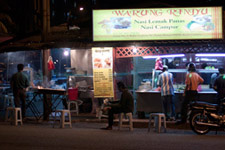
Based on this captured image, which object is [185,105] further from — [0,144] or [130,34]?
[0,144]

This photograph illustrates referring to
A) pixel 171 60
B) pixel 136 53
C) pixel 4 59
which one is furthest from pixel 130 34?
pixel 4 59

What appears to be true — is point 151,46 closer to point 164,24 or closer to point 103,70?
point 164,24

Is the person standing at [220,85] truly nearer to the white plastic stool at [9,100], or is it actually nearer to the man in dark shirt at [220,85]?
the man in dark shirt at [220,85]

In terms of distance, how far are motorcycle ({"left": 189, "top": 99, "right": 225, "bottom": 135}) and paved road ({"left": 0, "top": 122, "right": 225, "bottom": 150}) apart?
44 cm

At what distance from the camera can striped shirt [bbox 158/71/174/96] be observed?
13.9 metres

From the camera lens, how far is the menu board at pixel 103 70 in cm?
1434

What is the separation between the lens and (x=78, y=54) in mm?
16375

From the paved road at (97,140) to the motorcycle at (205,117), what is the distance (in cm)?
44

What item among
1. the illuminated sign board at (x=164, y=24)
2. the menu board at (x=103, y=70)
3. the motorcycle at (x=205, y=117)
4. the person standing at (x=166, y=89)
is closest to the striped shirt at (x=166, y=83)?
the person standing at (x=166, y=89)

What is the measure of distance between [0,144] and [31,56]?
12042 mm

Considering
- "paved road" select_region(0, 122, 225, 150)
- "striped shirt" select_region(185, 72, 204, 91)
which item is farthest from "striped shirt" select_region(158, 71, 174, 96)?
"paved road" select_region(0, 122, 225, 150)

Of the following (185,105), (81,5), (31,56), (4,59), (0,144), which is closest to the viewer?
(0,144)

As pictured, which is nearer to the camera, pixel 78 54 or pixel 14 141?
pixel 14 141

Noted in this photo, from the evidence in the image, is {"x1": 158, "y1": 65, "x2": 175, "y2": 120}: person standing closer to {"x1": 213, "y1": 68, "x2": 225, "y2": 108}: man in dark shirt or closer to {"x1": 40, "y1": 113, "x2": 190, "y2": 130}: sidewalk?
{"x1": 40, "y1": 113, "x2": 190, "y2": 130}: sidewalk
